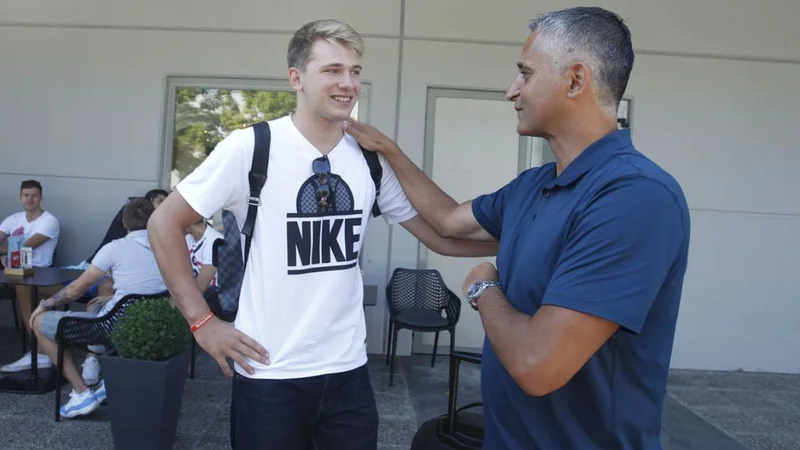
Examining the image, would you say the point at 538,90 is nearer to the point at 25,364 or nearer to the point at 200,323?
the point at 200,323

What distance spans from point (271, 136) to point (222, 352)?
668mm

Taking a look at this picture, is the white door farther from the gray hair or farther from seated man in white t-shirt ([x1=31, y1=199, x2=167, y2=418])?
the gray hair

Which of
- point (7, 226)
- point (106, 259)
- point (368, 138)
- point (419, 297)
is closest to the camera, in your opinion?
point (368, 138)

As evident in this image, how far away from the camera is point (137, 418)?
3.29 metres

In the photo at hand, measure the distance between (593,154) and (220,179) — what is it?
105 cm

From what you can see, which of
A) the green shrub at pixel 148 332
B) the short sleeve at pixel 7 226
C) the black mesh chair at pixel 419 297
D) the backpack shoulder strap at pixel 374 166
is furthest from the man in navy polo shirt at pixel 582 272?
the short sleeve at pixel 7 226

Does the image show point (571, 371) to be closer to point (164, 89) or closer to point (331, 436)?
point (331, 436)

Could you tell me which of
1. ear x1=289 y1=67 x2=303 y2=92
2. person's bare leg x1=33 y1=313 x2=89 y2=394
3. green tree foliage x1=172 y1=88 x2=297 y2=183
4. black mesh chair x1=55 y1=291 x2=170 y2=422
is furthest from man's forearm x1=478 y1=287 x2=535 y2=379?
green tree foliage x1=172 y1=88 x2=297 y2=183

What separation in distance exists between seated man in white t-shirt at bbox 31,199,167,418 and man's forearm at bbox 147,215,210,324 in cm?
246

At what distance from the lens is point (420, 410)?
14.8 feet

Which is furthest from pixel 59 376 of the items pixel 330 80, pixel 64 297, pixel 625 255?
pixel 625 255

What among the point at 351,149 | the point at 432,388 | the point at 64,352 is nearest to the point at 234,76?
the point at 64,352

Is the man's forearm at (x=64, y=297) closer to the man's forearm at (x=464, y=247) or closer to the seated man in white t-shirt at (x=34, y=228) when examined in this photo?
the seated man in white t-shirt at (x=34, y=228)

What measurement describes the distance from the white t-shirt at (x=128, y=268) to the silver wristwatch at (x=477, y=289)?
10.5 ft
